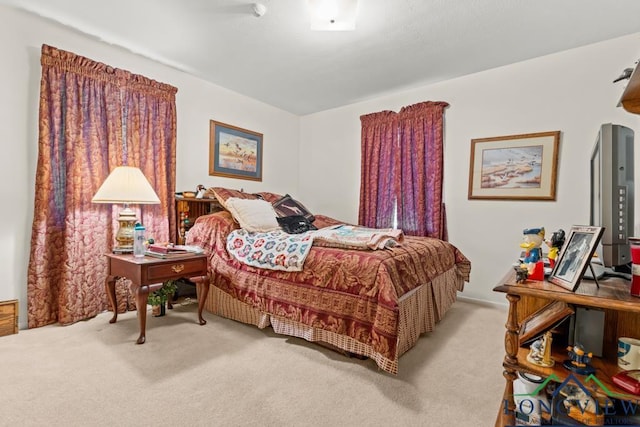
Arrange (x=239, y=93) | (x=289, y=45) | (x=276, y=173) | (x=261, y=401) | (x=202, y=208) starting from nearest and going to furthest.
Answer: (x=261, y=401)
(x=289, y=45)
(x=202, y=208)
(x=239, y=93)
(x=276, y=173)

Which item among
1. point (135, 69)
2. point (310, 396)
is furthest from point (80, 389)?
point (135, 69)

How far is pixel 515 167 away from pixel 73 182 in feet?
13.4

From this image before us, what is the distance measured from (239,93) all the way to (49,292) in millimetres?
2900

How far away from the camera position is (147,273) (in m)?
2.14

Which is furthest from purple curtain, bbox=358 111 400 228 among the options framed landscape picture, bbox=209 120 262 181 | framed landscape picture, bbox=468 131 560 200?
framed landscape picture, bbox=209 120 262 181

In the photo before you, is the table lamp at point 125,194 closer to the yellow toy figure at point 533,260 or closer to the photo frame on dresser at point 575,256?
the yellow toy figure at point 533,260

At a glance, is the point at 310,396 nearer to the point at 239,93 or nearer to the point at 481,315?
the point at 481,315

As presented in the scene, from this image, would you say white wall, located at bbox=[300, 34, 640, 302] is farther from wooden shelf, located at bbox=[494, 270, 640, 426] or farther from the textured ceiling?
wooden shelf, located at bbox=[494, 270, 640, 426]

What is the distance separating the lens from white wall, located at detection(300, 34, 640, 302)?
2723 millimetres

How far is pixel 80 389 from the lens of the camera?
1.61 metres

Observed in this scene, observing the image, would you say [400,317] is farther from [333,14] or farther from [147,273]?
[333,14]

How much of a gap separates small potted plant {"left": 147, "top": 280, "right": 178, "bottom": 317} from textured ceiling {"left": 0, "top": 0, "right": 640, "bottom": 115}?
213 centimetres

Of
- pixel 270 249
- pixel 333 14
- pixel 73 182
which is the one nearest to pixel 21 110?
pixel 73 182

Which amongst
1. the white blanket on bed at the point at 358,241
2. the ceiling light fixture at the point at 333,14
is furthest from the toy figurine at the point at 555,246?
the ceiling light fixture at the point at 333,14
